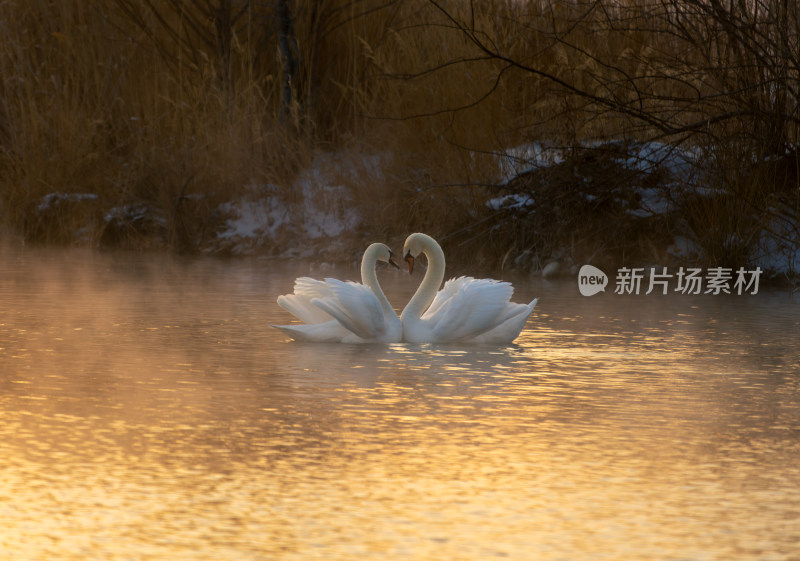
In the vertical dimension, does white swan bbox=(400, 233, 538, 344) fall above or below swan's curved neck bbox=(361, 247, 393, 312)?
below

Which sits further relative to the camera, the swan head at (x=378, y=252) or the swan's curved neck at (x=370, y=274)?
the swan head at (x=378, y=252)

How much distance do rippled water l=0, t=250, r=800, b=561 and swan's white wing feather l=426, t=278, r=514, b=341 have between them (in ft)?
0.42

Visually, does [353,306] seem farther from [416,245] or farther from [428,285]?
[416,245]

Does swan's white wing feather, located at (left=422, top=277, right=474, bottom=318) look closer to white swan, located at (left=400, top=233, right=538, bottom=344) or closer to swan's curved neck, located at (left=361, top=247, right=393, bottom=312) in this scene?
white swan, located at (left=400, top=233, right=538, bottom=344)

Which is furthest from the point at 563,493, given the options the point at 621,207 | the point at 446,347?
the point at 621,207

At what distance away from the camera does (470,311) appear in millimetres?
7816

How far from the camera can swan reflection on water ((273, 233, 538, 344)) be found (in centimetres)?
771

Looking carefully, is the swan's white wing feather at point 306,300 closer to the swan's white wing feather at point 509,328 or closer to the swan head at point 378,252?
the swan head at point 378,252

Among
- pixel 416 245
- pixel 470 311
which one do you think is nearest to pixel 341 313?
pixel 470 311

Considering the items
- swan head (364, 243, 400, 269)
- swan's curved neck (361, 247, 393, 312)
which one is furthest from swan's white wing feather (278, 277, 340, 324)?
swan head (364, 243, 400, 269)

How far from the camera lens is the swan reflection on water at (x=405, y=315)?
25.3ft

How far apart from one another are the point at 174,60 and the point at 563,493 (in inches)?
504

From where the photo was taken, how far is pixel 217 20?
634 inches

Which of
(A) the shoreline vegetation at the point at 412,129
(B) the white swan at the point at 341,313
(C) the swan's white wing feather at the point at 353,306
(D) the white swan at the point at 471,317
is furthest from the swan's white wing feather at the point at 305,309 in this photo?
(A) the shoreline vegetation at the point at 412,129
